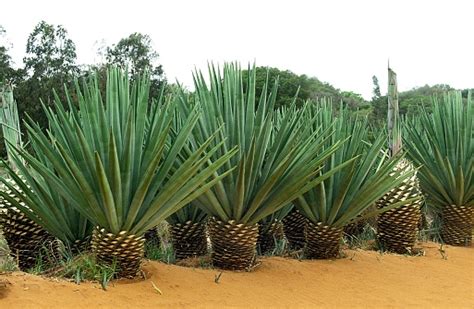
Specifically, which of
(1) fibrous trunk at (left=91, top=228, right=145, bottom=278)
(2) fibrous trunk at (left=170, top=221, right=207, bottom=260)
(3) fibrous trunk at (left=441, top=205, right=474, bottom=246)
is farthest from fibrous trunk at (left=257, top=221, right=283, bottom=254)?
(3) fibrous trunk at (left=441, top=205, right=474, bottom=246)

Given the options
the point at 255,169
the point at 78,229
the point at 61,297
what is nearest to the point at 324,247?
the point at 255,169

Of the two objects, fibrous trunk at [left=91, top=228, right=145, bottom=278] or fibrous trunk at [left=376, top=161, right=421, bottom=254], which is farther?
fibrous trunk at [left=376, top=161, right=421, bottom=254]

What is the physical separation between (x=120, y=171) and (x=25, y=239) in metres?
1.61

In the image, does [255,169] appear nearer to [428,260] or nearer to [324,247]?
[324,247]

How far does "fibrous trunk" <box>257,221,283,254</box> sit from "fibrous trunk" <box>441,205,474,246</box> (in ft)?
9.87

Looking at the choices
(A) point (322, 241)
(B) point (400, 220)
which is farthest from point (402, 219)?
(A) point (322, 241)

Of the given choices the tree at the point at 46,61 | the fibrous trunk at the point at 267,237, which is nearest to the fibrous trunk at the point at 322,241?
the fibrous trunk at the point at 267,237

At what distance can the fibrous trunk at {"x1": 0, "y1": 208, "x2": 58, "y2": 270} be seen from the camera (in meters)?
4.81

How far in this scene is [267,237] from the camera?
6016 mm

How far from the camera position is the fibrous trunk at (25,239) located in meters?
4.81

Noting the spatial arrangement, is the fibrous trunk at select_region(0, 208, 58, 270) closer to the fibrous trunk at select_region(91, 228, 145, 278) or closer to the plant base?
the fibrous trunk at select_region(91, 228, 145, 278)

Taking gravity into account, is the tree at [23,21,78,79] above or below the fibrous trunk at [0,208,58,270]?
above

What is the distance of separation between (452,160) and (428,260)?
1.73 metres

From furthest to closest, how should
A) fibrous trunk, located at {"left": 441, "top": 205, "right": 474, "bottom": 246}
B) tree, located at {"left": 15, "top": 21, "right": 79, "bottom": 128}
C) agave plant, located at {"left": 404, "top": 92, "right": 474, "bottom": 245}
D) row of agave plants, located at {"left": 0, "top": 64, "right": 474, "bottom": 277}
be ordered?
1. tree, located at {"left": 15, "top": 21, "right": 79, "bottom": 128}
2. fibrous trunk, located at {"left": 441, "top": 205, "right": 474, "bottom": 246}
3. agave plant, located at {"left": 404, "top": 92, "right": 474, "bottom": 245}
4. row of agave plants, located at {"left": 0, "top": 64, "right": 474, "bottom": 277}
